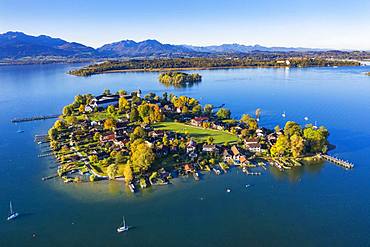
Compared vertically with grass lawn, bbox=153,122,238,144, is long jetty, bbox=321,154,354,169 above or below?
below

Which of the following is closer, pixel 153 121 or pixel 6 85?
pixel 153 121

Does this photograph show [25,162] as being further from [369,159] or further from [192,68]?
[192,68]

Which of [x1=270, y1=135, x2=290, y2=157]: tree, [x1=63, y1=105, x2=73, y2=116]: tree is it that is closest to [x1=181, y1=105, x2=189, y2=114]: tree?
[x1=63, y1=105, x2=73, y2=116]: tree

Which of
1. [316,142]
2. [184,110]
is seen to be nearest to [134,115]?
[184,110]

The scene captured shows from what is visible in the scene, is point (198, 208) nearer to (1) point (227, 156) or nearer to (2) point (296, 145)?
(1) point (227, 156)

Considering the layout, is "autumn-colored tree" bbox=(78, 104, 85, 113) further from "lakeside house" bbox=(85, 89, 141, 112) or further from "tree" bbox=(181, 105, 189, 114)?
"tree" bbox=(181, 105, 189, 114)

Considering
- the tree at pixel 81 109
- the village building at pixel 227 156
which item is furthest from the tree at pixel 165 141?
the tree at pixel 81 109

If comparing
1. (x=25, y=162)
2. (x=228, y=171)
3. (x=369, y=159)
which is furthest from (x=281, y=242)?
(x=25, y=162)
